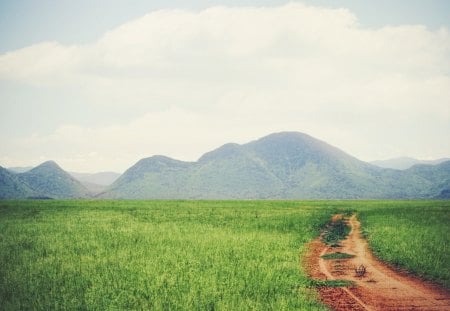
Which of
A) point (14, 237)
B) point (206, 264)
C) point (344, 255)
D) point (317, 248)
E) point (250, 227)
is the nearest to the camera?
point (206, 264)

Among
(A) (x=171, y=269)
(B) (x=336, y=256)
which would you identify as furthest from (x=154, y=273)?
(B) (x=336, y=256)

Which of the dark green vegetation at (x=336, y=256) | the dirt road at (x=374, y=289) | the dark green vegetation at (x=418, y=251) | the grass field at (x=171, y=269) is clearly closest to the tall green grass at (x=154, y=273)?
the grass field at (x=171, y=269)

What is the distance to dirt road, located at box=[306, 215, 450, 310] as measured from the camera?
1155 centimetres

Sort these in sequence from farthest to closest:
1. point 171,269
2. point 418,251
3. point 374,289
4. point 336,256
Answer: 1. point 336,256
2. point 418,251
3. point 171,269
4. point 374,289

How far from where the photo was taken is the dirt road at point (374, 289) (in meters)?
11.5

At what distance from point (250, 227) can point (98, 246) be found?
1508 cm

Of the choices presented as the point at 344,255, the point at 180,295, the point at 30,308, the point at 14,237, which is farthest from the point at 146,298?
the point at 14,237

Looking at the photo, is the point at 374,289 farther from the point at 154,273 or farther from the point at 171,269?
the point at 154,273

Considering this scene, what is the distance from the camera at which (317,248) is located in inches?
904

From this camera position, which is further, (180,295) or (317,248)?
(317,248)

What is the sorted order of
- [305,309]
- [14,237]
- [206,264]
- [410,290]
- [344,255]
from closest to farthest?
→ [305,309] < [410,290] < [206,264] < [344,255] < [14,237]

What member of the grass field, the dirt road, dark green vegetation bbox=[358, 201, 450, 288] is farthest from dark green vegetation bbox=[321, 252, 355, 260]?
dark green vegetation bbox=[358, 201, 450, 288]

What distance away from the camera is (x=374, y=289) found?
1338 centimetres

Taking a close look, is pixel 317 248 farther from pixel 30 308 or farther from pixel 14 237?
pixel 14 237
